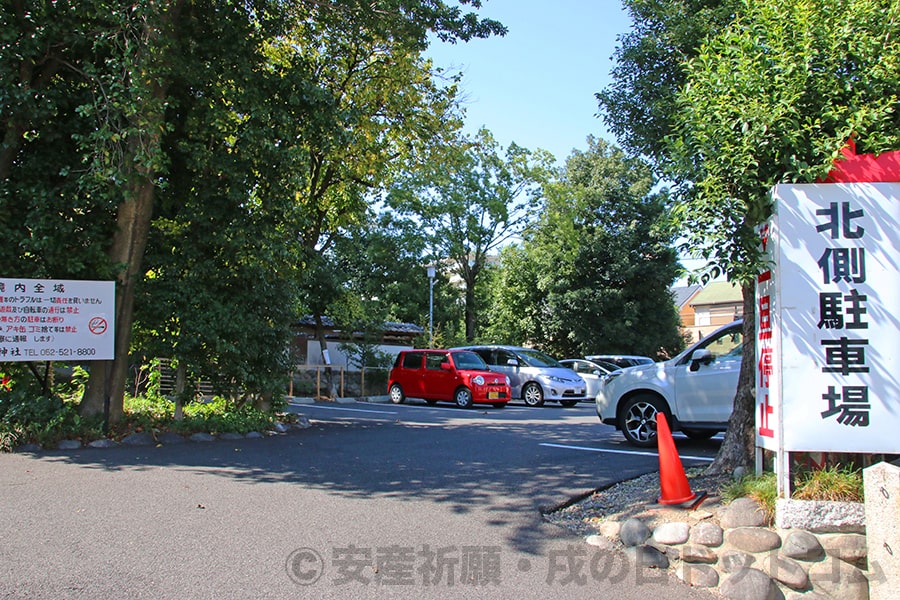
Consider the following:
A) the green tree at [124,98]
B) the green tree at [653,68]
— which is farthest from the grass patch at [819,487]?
A: the green tree at [124,98]

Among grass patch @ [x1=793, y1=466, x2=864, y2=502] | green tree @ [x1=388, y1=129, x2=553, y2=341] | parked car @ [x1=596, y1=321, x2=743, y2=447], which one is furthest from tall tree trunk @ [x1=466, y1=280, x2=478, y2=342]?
grass patch @ [x1=793, y1=466, x2=864, y2=502]

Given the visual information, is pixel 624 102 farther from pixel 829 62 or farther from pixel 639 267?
pixel 639 267

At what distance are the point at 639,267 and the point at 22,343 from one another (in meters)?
27.9

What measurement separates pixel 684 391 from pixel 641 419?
0.82m

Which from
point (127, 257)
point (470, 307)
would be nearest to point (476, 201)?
point (470, 307)

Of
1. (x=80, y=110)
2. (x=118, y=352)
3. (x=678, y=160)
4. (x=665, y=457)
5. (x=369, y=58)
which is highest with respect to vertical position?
(x=369, y=58)

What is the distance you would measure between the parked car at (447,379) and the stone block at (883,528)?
14.9 metres

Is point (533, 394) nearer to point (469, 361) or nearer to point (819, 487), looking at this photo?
point (469, 361)

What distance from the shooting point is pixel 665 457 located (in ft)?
18.9

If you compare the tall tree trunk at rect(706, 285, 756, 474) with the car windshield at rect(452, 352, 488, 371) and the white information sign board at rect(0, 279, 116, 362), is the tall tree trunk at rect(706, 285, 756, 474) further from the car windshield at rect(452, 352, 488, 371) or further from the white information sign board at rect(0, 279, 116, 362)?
the car windshield at rect(452, 352, 488, 371)

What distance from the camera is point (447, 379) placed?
65.3 ft

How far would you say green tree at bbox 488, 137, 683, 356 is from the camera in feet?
108

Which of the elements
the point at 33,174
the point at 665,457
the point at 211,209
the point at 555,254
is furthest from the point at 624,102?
the point at 555,254

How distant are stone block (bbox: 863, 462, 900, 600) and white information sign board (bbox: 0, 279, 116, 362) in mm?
9958
